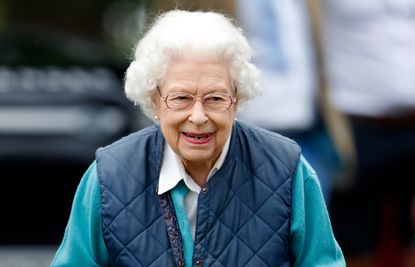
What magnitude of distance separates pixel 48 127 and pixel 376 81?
4.96 ft

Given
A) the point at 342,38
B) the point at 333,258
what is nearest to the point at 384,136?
the point at 342,38

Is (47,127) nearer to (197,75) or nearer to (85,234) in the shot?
(85,234)

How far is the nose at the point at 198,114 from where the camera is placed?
4.72 meters

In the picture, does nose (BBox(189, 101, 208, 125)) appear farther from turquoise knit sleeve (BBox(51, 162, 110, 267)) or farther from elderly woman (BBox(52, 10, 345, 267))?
turquoise knit sleeve (BBox(51, 162, 110, 267))

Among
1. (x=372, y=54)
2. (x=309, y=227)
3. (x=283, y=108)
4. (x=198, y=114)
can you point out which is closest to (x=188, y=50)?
(x=198, y=114)

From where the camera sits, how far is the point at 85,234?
15.9 feet

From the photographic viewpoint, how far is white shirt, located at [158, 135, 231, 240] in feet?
15.9

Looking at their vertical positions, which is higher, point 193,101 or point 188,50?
point 188,50

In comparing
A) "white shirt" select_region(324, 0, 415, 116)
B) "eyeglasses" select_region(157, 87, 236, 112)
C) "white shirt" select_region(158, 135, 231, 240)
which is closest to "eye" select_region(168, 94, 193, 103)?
"eyeglasses" select_region(157, 87, 236, 112)

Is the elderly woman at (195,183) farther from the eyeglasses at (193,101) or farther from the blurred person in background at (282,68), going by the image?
Result: the blurred person in background at (282,68)

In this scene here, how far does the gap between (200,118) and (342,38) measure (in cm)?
317

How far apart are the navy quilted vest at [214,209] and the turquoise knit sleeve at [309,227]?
0.02 metres

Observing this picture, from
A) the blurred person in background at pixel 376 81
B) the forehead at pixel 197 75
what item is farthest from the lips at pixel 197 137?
the blurred person in background at pixel 376 81

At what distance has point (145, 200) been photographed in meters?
4.85
